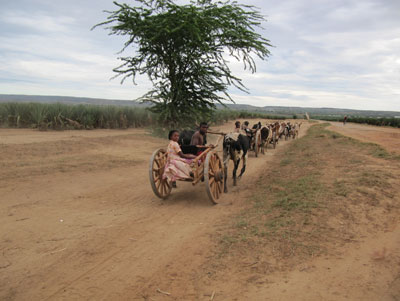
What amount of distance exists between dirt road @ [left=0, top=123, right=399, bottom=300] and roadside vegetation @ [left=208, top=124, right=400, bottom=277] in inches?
17.2

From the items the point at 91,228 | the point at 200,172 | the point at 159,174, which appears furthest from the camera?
the point at 159,174

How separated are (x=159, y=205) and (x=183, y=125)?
31.4 feet

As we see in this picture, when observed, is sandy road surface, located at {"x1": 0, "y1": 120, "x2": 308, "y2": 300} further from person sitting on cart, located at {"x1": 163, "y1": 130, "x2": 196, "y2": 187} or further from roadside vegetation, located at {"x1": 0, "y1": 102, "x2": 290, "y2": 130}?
roadside vegetation, located at {"x1": 0, "y1": 102, "x2": 290, "y2": 130}

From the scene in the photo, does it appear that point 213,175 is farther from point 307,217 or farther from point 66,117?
point 66,117

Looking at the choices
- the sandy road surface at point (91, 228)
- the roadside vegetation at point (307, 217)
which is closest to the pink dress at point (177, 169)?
the sandy road surface at point (91, 228)

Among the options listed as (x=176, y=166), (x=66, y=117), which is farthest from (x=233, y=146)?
(x=66, y=117)

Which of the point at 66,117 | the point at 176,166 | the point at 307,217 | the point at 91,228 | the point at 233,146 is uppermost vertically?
the point at 66,117

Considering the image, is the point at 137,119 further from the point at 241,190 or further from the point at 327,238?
the point at 327,238

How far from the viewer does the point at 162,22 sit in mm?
12516

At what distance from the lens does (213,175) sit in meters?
6.25

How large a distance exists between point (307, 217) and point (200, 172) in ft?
7.53

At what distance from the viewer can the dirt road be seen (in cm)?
323

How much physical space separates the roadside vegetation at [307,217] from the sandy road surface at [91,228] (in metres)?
0.49

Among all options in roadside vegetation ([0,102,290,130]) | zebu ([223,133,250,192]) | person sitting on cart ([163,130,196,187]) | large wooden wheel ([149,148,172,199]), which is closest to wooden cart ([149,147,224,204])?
large wooden wheel ([149,148,172,199])
